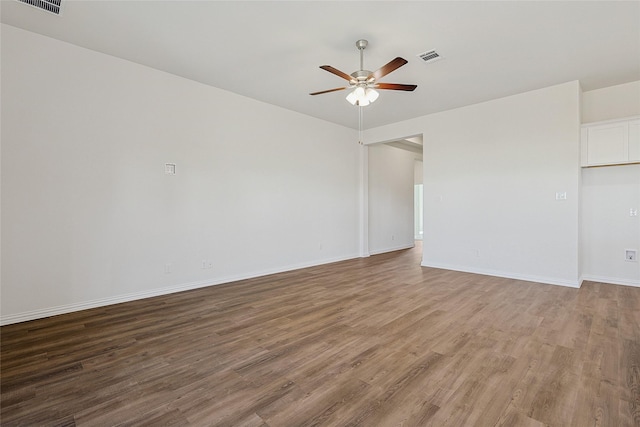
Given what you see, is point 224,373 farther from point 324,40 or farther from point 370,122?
point 370,122

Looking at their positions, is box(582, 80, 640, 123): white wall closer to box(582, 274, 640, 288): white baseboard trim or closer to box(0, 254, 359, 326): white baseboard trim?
box(582, 274, 640, 288): white baseboard trim

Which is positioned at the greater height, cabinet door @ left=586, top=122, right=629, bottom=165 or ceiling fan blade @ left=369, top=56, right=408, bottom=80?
ceiling fan blade @ left=369, top=56, right=408, bottom=80

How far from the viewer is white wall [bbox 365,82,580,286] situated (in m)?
4.29

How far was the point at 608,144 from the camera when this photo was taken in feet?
13.4

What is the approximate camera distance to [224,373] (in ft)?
6.79

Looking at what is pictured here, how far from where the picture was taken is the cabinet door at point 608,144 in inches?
157

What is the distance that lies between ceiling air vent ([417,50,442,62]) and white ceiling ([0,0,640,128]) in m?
0.07

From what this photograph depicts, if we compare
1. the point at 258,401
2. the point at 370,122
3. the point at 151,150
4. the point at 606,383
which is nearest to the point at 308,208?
the point at 370,122

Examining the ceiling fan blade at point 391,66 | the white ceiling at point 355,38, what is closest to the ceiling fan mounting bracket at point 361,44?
the white ceiling at point 355,38

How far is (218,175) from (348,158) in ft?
10.8

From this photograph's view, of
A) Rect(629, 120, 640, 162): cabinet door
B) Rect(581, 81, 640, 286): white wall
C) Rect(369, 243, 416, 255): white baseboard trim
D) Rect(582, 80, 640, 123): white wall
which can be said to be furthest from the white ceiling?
Rect(369, 243, 416, 255): white baseboard trim

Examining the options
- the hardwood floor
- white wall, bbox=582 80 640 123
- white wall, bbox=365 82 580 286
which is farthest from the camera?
white wall, bbox=365 82 580 286

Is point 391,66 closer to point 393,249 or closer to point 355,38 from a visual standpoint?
point 355,38

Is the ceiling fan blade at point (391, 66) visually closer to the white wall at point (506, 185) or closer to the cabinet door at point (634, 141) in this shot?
the white wall at point (506, 185)
